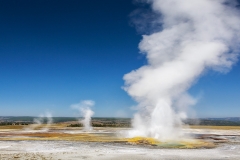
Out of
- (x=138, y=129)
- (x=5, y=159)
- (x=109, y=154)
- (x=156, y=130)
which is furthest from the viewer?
(x=138, y=129)

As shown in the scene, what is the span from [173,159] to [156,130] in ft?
73.7

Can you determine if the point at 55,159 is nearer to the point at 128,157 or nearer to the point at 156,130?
the point at 128,157

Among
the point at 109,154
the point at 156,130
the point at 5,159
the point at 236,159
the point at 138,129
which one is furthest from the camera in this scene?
the point at 138,129

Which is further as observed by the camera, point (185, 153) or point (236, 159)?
point (185, 153)

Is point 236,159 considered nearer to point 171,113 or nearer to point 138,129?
point 171,113

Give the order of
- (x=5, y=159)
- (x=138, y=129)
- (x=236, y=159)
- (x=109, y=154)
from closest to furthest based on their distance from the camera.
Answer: (x=5, y=159) < (x=236, y=159) < (x=109, y=154) < (x=138, y=129)

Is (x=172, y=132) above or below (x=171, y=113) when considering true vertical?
below

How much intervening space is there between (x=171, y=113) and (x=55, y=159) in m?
30.1

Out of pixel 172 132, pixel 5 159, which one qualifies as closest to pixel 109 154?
pixel 5 159

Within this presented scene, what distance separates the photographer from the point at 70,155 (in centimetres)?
2823

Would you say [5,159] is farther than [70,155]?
No

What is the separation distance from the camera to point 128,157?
2745cm

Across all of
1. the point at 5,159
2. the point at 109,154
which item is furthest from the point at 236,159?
the point at 5,159

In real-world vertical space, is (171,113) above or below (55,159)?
above
